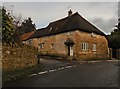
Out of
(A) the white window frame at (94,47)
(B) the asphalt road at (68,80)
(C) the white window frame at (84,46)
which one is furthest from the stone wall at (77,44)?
(B) the asphalt road at (68,80)

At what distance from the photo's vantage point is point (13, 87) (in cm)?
916

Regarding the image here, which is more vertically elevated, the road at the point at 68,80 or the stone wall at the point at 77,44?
the stone wall at the point at 77,44

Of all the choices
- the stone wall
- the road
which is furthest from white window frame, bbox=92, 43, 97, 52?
the road

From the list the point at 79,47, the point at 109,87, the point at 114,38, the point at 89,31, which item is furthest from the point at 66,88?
the point at 114,38

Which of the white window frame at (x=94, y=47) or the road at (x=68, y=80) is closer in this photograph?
the road at (x=68, y=80)

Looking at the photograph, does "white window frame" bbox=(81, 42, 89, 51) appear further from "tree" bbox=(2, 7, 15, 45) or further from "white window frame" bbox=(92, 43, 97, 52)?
"tree" bbox=(2, 7, 15, 45)

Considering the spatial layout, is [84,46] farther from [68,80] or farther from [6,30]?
[68,80]

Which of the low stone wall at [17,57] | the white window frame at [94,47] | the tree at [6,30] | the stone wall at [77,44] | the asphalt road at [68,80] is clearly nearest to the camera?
the asphalt road at [68,80]

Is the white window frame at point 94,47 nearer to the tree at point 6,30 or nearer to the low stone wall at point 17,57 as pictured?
the low stone wall at point 17,57

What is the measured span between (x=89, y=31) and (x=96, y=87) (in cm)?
2679

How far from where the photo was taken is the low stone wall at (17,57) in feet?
43.4

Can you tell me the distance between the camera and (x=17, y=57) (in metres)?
14.8

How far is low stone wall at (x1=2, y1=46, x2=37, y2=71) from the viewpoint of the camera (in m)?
13.2

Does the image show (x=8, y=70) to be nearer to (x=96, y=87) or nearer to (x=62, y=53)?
(x=96, y=87)
